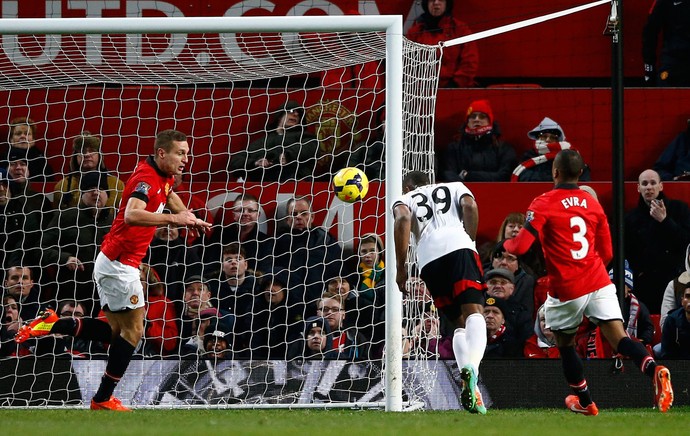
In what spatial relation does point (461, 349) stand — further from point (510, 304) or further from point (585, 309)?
point (510, 304)

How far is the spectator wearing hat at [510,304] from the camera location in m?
9.34

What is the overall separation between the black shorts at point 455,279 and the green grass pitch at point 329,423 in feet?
2.38

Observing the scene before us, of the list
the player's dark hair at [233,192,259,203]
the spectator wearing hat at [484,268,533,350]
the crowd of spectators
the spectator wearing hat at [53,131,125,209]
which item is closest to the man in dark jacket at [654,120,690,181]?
the crowd of spectators

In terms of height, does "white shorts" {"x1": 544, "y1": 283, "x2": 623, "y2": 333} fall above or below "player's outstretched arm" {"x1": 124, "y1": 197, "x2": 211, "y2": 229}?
below

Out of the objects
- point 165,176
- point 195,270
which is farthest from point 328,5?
point 165,176

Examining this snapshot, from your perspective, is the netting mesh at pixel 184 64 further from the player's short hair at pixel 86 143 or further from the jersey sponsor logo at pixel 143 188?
the jersey sponsor logo at pixel 143 188

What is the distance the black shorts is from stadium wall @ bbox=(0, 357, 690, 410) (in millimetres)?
1520

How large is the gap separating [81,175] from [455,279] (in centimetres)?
398

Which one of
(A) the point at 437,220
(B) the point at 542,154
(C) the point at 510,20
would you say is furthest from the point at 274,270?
(C) the point at 510,20

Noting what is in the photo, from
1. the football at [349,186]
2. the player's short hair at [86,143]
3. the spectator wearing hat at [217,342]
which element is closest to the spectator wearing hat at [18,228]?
the player's short hair at [86,143]

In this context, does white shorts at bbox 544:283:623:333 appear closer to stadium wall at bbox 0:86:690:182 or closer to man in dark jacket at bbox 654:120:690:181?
stadium wall at bbox 0:86:690:182

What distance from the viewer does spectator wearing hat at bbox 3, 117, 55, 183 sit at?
33.6 feet

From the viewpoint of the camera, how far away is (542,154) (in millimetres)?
10891

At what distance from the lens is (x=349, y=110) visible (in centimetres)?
1079
